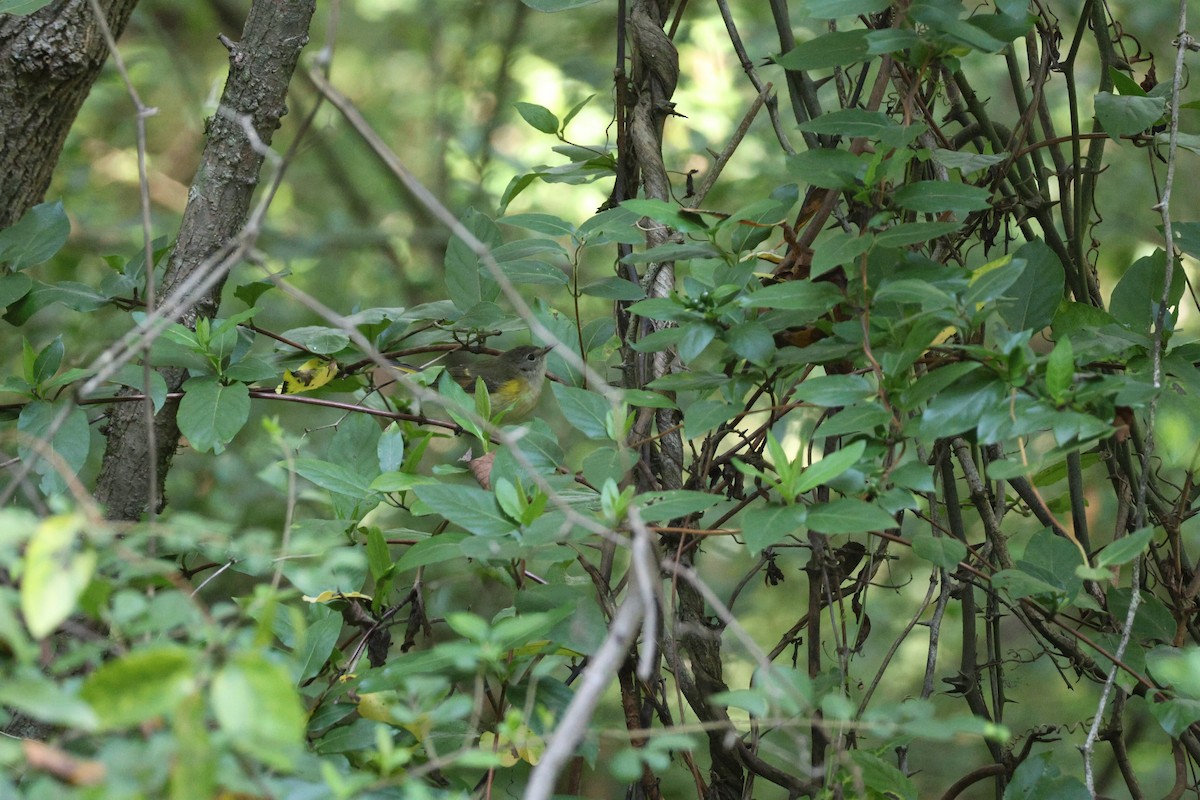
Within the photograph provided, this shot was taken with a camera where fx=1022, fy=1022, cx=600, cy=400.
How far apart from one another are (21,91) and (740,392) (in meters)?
1.68

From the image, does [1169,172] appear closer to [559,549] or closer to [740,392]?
[740,392]

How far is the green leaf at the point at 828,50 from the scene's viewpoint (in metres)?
1.45

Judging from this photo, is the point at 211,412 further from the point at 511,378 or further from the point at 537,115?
the point at 511,378

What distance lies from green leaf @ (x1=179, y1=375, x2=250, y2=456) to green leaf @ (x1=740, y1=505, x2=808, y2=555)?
0.91m

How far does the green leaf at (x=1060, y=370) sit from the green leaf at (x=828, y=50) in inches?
20.8

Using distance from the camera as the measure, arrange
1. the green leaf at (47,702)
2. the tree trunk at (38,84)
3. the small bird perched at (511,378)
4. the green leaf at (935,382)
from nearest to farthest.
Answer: the green leaf at (47,702) < the green leaf at (935,382) < the tree trunk at (38,84) < the small bird perched at (511,378)

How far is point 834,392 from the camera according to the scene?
1.34 meters

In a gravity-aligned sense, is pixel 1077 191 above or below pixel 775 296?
above

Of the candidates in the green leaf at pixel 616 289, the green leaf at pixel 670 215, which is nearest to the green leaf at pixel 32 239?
the green leaf at pixel 616 289

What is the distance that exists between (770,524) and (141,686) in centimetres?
72

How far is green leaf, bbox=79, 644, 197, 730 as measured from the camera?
28.7 inches

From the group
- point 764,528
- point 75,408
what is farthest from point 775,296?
point 75,408

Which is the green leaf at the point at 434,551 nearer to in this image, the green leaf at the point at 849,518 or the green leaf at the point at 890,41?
the green leaf at the point at 849,518

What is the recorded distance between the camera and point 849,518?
1.20m
